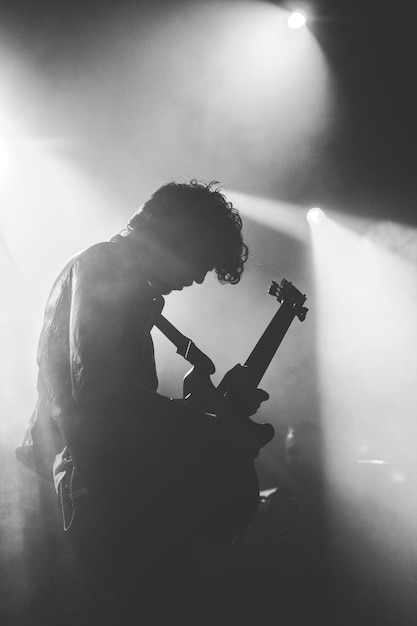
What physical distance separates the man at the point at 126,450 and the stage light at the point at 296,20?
439 centimetres

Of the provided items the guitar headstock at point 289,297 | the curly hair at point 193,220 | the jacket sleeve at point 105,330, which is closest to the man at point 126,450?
the jacket sleeve at point 105,330

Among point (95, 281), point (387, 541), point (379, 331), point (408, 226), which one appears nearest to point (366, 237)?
point (408, 226)

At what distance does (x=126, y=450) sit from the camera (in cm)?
126

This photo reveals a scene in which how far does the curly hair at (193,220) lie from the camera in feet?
6.33

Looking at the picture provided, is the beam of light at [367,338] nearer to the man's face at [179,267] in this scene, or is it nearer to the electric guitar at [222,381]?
the electric guitar at [222,381]

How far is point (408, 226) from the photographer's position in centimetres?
622

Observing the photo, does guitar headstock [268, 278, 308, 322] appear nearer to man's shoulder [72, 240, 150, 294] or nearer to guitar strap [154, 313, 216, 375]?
guitar strap [154, 313, 216, 375]

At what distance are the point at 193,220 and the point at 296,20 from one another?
3.93 m

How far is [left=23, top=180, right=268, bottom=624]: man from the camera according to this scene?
125 cm

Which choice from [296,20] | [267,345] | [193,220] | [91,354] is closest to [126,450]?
[91,354]

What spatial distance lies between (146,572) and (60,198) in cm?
472

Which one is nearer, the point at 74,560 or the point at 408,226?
the point at 74,560

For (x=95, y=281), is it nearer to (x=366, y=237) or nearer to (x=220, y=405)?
(x=220, y=405)

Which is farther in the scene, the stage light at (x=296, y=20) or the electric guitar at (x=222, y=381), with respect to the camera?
the stage light at (x=296, y=20)
